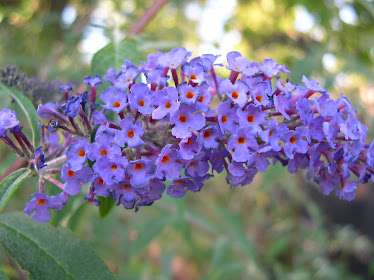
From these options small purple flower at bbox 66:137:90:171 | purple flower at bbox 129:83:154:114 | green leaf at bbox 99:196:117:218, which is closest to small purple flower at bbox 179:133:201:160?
purple flower at bbox 129:83:154:114

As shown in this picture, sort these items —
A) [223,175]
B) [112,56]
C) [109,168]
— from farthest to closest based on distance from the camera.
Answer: [223,175] < [112,56] < [109,168]

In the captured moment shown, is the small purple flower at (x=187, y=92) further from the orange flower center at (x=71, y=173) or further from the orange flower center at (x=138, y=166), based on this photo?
the orange flower center at (x=71, y=173)

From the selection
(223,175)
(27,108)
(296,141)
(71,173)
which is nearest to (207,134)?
(296,141)

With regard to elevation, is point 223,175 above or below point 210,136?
below

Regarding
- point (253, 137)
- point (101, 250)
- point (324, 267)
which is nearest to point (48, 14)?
point (101, 250)

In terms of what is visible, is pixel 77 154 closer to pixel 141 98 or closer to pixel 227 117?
pixel 141 98
